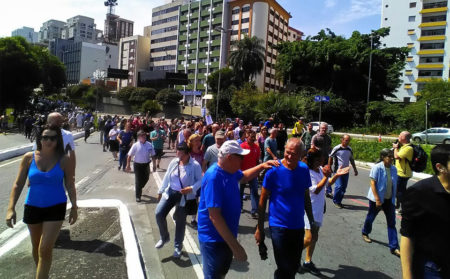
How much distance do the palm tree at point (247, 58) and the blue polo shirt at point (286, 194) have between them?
179 ft

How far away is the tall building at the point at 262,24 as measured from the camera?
7619 cm

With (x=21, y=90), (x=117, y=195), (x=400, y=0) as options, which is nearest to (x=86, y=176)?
(x=117, y=195)

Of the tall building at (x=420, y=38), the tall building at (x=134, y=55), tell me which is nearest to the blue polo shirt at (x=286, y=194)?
the tall building at (x=420, y=38)

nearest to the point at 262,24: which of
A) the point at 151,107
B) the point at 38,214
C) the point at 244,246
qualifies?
the point at 151,107

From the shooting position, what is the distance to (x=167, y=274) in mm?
4164

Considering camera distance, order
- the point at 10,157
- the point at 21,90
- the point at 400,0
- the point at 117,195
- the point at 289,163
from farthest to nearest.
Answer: the point at 400,0 < the point at 21,90 < the point at 10,157 < the point at 117,195 < the point at 289,163

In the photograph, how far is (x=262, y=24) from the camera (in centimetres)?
7662

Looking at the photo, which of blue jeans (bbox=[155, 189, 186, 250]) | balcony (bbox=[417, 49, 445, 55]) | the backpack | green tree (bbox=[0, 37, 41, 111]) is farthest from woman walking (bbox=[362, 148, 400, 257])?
balcony (bbox=[417, 49, 445, 55])

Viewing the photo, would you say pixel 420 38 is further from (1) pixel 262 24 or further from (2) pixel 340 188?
(2) pixel 340 188

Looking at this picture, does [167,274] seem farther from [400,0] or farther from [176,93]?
[400,0]

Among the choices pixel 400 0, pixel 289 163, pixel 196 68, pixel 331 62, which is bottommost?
pixel 289 163

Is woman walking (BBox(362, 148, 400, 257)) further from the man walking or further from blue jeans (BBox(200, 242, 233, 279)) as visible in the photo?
blue jeans (BBox(200, 242, 233, 279))

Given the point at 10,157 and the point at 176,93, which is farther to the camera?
the point at 176,93

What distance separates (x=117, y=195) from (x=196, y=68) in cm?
8138
